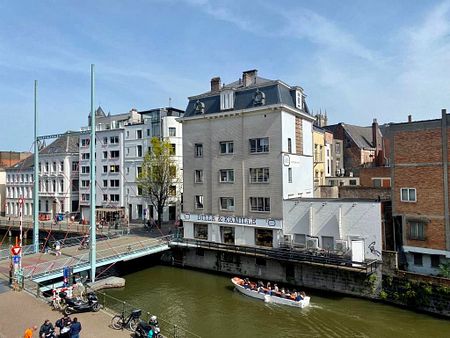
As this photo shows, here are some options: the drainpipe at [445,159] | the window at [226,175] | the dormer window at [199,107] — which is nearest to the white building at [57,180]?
the dormer window at [199,107]

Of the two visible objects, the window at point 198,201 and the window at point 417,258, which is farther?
the window at point 198,201

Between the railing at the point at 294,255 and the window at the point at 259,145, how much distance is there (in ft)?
30.3

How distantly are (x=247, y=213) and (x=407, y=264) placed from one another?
14.2 m

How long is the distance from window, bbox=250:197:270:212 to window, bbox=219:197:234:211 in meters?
2.21

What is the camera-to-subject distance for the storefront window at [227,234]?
35500 millimetres

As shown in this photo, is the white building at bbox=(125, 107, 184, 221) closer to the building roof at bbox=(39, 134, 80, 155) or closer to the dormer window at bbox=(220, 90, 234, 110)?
the building roof at bbox=(39, 134, 80, 155)

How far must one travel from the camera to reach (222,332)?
21078 millimetres

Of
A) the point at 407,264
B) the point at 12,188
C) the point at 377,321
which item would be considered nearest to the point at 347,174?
the point at 407,264

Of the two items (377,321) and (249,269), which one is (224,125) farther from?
(377,321)

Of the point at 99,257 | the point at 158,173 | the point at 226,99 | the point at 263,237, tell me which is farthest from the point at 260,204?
the point at 158,173

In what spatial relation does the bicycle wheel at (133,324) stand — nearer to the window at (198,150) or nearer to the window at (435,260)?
the window at (435,260)

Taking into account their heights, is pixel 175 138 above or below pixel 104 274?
above

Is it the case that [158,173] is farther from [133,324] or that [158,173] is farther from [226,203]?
[133,324]

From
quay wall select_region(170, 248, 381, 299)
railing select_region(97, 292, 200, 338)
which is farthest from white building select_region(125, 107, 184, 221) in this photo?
railing select_region(97, 292, 200, 338)
